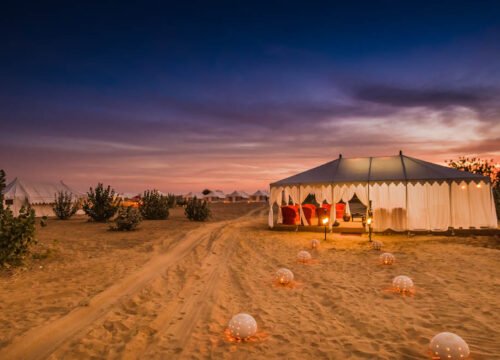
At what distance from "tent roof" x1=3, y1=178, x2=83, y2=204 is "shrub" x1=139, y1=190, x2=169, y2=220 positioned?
10146mm

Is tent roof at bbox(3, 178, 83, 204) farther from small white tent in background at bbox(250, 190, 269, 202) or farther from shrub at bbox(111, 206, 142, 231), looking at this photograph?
small white tent in background at bbox(250, 190, 269, 202)

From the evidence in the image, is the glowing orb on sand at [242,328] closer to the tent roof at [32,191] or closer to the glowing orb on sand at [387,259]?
the glowing orb on sand at [387,259]

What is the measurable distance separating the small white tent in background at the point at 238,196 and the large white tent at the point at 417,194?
56095mm

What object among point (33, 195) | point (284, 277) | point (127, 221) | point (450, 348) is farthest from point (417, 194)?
point (33, 195)

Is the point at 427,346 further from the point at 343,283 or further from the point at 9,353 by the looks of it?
the point at 9,353

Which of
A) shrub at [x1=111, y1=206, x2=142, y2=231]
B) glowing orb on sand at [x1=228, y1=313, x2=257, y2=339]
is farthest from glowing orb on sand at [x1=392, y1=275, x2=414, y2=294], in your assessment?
shrub at [x1=111, y1=206, x2=142, y2=231]

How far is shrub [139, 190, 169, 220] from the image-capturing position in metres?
21.1

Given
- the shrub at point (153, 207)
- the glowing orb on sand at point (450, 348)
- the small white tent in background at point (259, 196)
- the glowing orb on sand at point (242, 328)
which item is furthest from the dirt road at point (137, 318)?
the small white tent in background at point (259, 196)

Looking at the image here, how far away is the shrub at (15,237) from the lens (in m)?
7.40

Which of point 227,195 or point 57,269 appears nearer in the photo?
point 57,269

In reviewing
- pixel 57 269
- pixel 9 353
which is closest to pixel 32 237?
pixel 57 269

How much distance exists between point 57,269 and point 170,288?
3.15m

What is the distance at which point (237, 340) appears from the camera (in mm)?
4012

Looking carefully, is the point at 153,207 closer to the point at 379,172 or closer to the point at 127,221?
the point at 127,221
